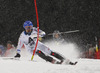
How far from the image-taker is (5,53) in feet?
30.2

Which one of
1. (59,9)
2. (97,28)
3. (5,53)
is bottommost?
(5,53)

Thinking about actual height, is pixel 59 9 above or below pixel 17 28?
above

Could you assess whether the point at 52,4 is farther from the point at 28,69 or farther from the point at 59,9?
the point at 28,69

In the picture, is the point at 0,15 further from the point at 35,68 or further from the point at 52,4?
the point at 35,68

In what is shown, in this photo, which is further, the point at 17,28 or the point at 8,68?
the point at 17,28

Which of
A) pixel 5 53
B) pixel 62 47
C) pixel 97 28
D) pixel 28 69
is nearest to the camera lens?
pixel 28 69

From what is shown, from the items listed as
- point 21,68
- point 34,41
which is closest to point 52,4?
point 34,41

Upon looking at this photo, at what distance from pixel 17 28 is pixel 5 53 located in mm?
3016

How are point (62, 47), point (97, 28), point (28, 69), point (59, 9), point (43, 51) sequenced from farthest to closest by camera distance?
point (59, 9)
point (97, 28)
point (62, 47)
point (43, 51)
point (28, 69)

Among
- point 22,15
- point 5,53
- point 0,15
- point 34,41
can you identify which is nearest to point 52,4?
point 22,15

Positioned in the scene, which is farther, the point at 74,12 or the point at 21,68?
the point at 74,12

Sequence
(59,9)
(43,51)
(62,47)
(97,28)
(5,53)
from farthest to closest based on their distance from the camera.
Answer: (59,9) < (97,28) < (62,47) < (5,53) < (43,51)

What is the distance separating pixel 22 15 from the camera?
40.9 ft

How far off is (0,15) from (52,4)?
2159 mm
